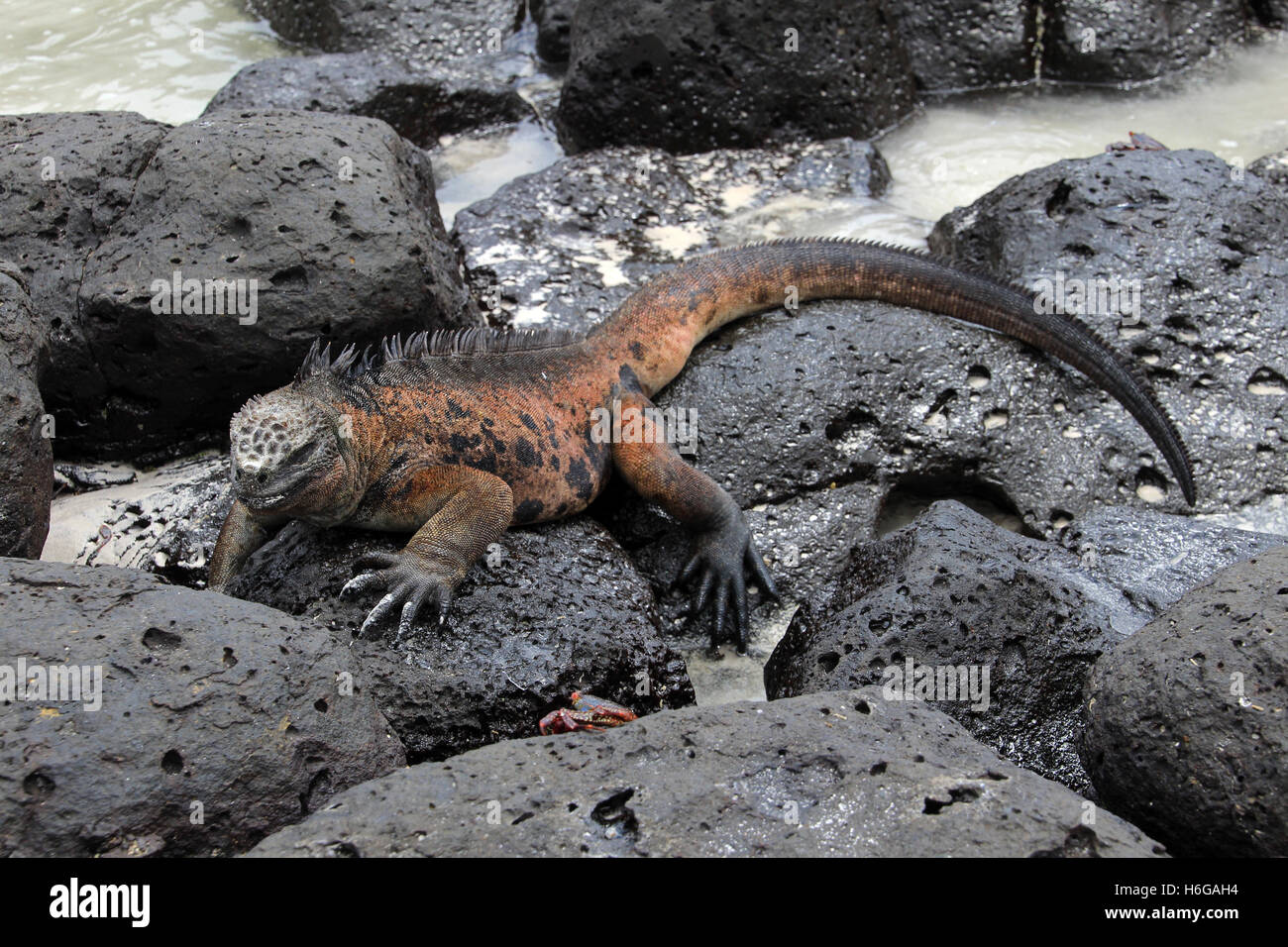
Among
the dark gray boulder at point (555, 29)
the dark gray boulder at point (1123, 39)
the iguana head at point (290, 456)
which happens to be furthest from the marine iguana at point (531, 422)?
the dark gray boulder at point (555, 29)

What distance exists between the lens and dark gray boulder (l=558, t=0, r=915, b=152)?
648cm

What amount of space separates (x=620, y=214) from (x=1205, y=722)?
4.08 metres

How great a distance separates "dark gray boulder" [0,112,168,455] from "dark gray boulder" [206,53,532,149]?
210cm

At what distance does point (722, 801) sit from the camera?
7.52ft

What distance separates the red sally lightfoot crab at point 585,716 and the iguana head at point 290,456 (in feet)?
3.06

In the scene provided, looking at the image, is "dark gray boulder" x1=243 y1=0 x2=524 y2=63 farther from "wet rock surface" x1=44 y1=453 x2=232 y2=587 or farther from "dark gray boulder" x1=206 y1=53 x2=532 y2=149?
"wet rock surface" x1=44 y1=453 x2=232 y2=587

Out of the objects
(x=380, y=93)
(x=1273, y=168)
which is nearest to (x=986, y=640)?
(x=1273, y=168)

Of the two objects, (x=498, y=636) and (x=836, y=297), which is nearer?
(x=498, y=636)

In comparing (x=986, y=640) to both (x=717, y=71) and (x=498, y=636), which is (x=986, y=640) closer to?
(x=498, y=636)

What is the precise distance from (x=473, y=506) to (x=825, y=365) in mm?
1720

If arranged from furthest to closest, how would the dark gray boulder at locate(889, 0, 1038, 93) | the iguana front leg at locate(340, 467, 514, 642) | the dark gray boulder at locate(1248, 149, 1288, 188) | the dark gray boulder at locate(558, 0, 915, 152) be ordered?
the dark gray boulder at locate(889, 0, 1038, 93) < the dark gray boulder at locate(558, 0, 915, 152) < the dark gray boulder at locate(1248, 149, 1288, 188) < the iguana front leg at locate(340, 467, 514, 642)

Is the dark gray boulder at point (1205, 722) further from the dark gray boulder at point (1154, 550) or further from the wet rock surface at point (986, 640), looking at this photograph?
the dark gray boulder at point (1154, 550)

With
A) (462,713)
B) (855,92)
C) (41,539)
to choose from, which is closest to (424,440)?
(462,713)

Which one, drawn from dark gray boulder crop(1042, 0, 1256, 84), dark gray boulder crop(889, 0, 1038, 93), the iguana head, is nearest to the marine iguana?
the iguana head
